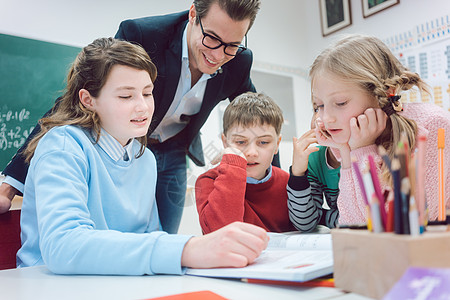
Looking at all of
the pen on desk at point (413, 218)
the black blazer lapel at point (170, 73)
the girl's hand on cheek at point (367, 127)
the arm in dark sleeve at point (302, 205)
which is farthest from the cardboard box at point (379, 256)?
the black blazer lapel at point (170, 73)

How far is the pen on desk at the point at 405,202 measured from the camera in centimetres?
38

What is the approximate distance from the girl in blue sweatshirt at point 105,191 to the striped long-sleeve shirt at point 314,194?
1.37 feet

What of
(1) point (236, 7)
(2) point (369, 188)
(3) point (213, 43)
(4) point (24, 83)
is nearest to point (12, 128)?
(4) point (24, 83)

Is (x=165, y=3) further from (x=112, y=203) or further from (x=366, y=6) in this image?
(x=112, y=203)

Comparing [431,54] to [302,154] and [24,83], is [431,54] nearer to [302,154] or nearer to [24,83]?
[302,154]

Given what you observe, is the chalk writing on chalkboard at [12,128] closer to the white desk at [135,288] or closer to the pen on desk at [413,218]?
the white desk at [135,288]

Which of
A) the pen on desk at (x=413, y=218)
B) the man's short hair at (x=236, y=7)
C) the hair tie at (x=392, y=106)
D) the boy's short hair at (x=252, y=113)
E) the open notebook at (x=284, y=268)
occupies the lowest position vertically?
the open notebook at (x=284, y=268)

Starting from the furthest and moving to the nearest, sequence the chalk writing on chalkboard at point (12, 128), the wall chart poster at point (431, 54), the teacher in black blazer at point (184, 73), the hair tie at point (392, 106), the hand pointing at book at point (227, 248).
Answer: the wall chart poster at point (431, 54) < the chalk writing on chalkboard at point (12, 128) < the teacher in black blazer at point (184, 73) < the hair tie at point (392, 106) < the hand pointing at book at point (227, 248)

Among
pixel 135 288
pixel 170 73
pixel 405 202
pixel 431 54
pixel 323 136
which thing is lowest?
pixel 135 288

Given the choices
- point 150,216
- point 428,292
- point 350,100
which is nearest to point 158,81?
point 150,216

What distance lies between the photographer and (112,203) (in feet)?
3.00

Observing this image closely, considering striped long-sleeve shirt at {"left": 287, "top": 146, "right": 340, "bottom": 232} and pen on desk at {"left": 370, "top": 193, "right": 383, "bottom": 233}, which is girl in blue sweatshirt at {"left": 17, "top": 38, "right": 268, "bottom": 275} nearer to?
pen on desk at {"left": 370, "top": 193, "right": 383, "bottom": 233}

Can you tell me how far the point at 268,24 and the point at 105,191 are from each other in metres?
2.41

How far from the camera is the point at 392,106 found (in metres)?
0.95
